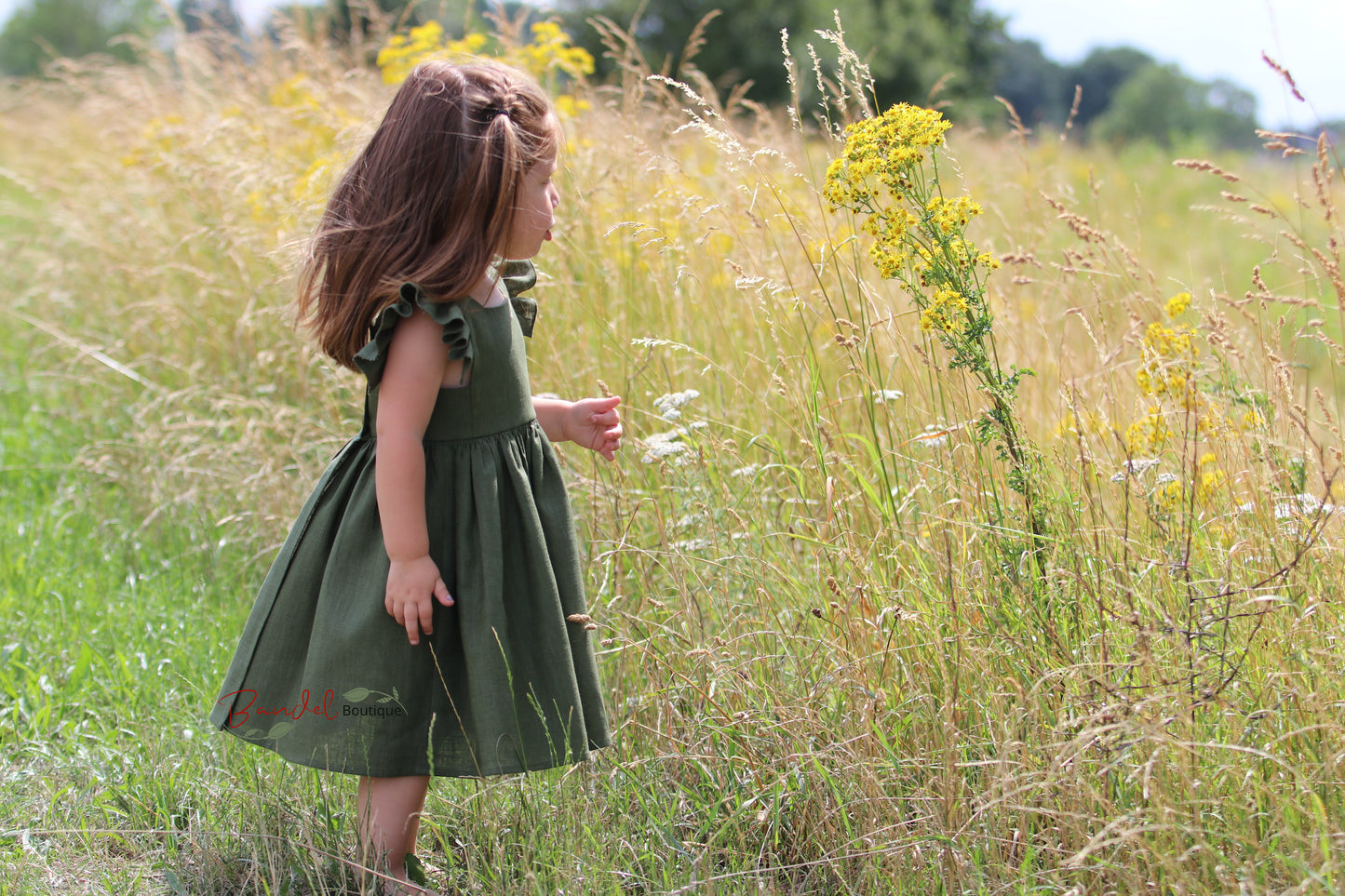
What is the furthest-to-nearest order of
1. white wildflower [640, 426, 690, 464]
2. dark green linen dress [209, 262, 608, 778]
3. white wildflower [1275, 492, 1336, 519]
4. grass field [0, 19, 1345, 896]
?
white wildflower [640, 426, 690, 464], white wildflower [1275, 492, 1336, 519], dark green linen dress [209, 262, 608, 778], grass field [0, 19, 1345, 896]

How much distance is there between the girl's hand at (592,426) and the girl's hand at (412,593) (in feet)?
1.37

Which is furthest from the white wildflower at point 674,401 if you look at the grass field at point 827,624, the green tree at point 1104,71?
the green tree at point 1104,71

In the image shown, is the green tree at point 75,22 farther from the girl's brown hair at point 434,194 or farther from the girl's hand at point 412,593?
the girl's hand at point 412,593

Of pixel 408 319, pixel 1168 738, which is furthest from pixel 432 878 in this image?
pixel 1168 738

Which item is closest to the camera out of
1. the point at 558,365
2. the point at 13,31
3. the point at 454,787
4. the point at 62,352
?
the point at 454,787

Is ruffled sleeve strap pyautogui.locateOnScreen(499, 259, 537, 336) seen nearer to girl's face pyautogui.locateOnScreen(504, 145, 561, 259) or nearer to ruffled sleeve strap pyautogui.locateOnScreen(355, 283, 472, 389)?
girl's face pyautogui.locateOnScreen(504, 145, 561, 259)

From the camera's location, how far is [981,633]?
1625 mm

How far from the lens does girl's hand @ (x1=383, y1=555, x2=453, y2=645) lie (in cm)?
152

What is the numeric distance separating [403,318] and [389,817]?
31.1 inches

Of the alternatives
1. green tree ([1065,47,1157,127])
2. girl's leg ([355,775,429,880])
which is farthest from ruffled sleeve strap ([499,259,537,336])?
green tree ([1065,47,1157,127])

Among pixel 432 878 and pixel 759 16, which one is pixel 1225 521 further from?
pixel 759 16

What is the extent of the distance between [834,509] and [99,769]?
1.52m

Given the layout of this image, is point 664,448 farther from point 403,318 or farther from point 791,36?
point 791,36

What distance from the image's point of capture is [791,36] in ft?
76.6
